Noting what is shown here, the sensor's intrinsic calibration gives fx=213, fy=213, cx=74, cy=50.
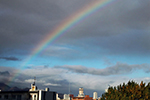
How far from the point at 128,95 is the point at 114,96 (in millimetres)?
4050

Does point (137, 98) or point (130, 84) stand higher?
point (130, 84)

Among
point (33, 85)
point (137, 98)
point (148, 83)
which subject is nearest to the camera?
point (137, 98)

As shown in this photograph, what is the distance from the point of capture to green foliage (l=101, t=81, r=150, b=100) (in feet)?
187

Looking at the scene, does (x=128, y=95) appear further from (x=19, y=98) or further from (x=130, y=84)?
(x=19, y=98)

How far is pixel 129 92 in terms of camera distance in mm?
60219

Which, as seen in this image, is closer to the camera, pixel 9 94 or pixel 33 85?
pixel 9 94

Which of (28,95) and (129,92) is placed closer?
(129,92)

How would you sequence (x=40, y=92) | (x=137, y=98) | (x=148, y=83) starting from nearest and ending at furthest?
(x=137, y=98)
(x=148, y=83)
(x=40, y=92)

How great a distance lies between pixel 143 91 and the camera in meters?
58.2

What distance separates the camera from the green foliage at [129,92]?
56.9 meters

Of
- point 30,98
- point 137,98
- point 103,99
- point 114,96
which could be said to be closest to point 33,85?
point 30,98

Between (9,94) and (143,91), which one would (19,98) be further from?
(143,91)

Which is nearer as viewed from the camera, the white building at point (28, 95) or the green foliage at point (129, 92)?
the green foliage at point (129, 92)

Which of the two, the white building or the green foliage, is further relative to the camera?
the white building
